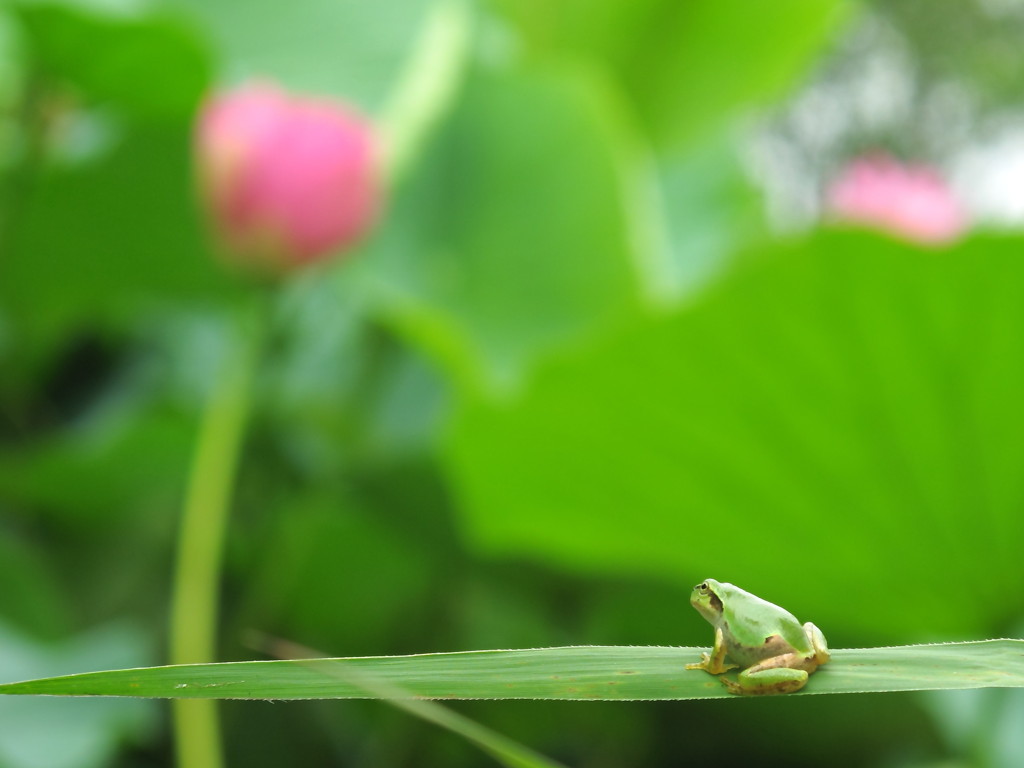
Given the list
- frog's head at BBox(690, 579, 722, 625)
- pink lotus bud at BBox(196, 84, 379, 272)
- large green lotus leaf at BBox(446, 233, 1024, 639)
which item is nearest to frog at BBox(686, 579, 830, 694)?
frog's head at BBox(690, 579, 722, 625)

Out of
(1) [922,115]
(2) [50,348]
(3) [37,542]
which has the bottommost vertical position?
(3) [37,542]

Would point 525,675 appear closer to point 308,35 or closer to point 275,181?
point 275,181

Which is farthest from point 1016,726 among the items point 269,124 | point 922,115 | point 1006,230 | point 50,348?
point 922,115

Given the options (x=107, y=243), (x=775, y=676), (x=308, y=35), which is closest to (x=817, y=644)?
(x=775, y=676)

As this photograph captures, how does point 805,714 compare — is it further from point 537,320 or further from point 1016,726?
point 537,320

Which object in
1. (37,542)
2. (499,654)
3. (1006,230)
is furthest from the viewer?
(37,542)

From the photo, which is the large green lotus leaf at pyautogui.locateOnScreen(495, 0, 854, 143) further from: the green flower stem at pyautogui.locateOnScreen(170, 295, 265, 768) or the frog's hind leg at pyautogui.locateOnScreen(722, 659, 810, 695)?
the frog's hind leg at pyautogui.locateOnScreen(722, 659, 810, 695)

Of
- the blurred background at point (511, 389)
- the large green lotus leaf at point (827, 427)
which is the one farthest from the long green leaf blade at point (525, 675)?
the large green lotus leaf at point (827, 427)
